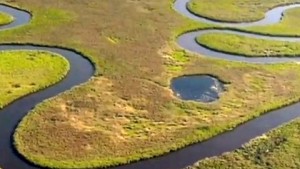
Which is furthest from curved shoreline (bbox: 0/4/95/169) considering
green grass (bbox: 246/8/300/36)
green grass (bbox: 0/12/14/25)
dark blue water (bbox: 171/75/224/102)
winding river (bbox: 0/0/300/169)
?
green grass (bbox: 246/8/300/36)

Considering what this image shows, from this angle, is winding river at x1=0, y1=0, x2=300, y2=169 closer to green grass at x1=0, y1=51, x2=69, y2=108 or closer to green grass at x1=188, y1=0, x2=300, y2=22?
green grass at x1=0, y1=51, x2=69, y2=108

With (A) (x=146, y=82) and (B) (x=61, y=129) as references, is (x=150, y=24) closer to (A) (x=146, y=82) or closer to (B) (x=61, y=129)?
(A) (x=146, y=82)

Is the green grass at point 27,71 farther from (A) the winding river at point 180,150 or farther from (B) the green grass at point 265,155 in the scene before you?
(B) the green grass at point 265,155

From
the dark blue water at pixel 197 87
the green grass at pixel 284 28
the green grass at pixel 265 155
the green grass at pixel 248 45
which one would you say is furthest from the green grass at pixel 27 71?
the green grass at pixel 284 28

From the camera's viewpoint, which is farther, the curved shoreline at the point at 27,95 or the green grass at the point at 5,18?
the green grass at the point at 5,18

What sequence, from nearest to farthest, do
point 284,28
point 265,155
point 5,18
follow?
point 265,155, point 5,18, point 284,28

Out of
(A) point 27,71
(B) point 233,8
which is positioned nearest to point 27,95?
(A) point 27,71

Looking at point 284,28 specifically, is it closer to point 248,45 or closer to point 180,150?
point 248,45
